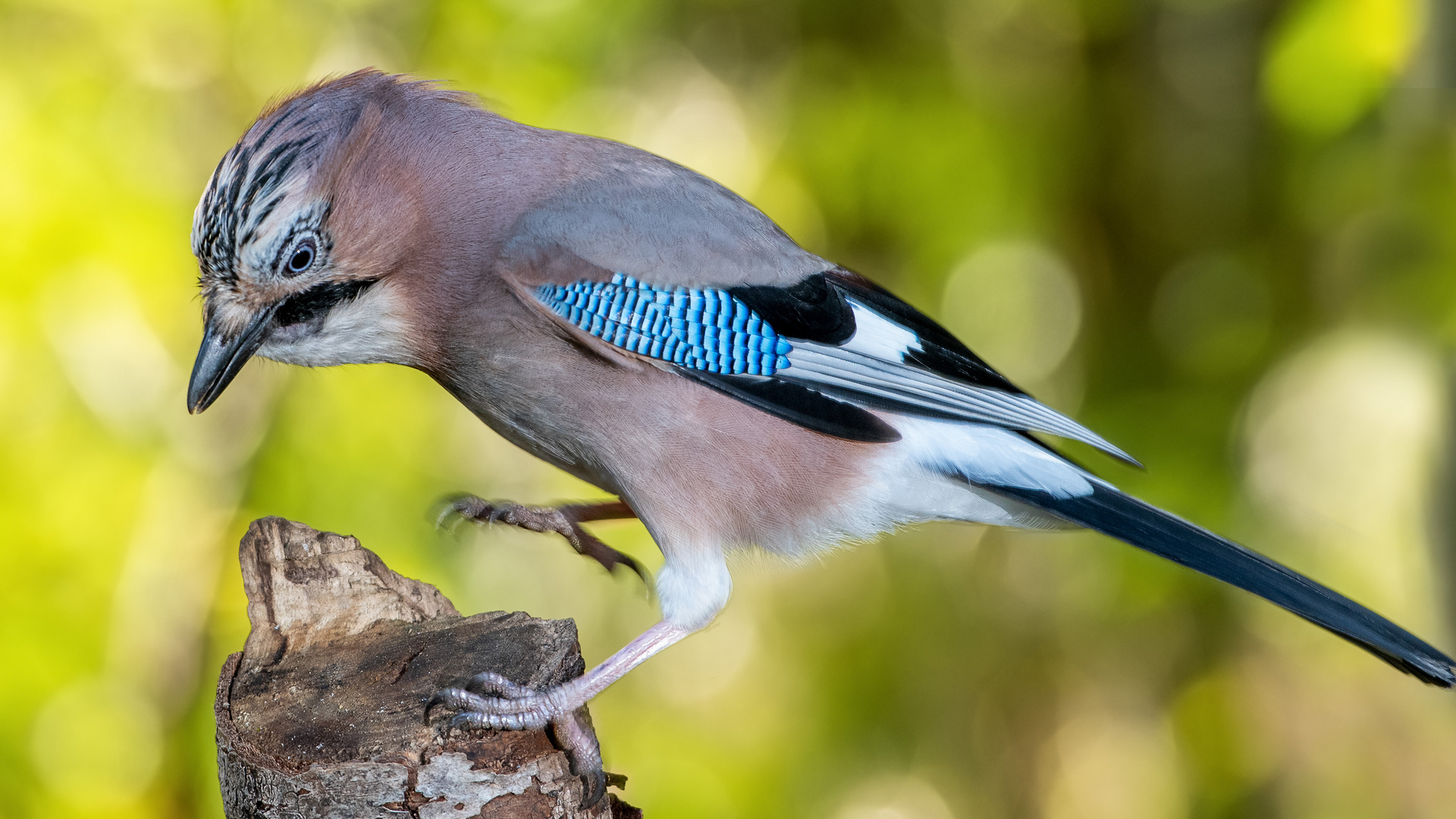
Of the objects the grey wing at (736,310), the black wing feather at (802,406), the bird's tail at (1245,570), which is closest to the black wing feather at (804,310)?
the grey wing at (736,310)

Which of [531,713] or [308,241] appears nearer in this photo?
[531,713]

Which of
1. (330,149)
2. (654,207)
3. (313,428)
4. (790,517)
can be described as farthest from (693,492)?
(313,428)

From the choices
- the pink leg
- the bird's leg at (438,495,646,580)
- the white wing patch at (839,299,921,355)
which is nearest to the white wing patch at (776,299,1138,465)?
the white wing patch at (839,299,921,355)

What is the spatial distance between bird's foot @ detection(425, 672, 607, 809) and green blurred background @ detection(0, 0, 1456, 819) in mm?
1271

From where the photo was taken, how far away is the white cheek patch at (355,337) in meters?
2.00

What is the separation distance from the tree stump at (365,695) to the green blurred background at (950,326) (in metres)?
1.11

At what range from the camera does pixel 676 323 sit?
208cm

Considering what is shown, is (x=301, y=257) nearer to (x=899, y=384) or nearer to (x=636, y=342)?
(x=636, y=342)

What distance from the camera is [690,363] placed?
2.08 metres

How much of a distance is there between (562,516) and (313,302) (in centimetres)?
78

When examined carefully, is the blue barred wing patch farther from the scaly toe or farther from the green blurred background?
the green blurred background

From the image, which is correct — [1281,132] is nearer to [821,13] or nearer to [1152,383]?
[1152,383]

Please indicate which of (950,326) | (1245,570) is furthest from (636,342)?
(950,326)

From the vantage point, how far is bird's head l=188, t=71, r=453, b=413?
1900 millimetres
